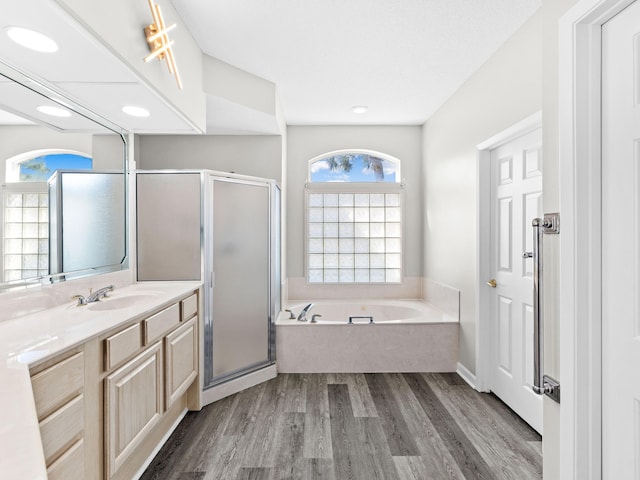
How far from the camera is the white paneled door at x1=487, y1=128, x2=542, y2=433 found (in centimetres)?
249

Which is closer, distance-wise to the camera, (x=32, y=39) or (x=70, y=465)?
(x=70, y=465)

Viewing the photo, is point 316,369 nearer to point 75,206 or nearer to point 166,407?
point 166,407

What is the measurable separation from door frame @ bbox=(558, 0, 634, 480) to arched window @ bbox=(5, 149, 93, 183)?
2218 mm

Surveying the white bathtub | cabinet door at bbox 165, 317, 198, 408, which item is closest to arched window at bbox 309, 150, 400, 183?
the white bathtub

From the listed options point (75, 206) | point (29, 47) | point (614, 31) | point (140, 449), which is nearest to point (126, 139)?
point (75, 206)

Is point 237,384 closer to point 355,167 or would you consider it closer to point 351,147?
point 355,167

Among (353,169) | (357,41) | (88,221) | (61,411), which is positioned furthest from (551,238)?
(353,169)

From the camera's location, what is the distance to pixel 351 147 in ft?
14.9

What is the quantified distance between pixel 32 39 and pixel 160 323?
1416 mm

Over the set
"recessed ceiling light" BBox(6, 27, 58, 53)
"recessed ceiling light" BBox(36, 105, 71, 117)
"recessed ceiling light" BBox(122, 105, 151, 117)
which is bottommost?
"recessed ceiling light" BBox(36, 105, 71, 117)

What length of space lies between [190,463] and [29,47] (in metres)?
2.14

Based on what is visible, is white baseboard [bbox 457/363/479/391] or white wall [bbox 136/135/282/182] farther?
white wall [bbox 136/135/282/182]

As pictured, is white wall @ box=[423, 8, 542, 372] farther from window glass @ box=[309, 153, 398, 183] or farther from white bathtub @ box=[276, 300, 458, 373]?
window glass @ box=[309, 153, 398, 183]

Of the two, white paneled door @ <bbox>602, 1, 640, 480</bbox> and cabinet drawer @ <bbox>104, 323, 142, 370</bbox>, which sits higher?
white paneled door @ <bbox>602, 1, 640, 480</bbox>
